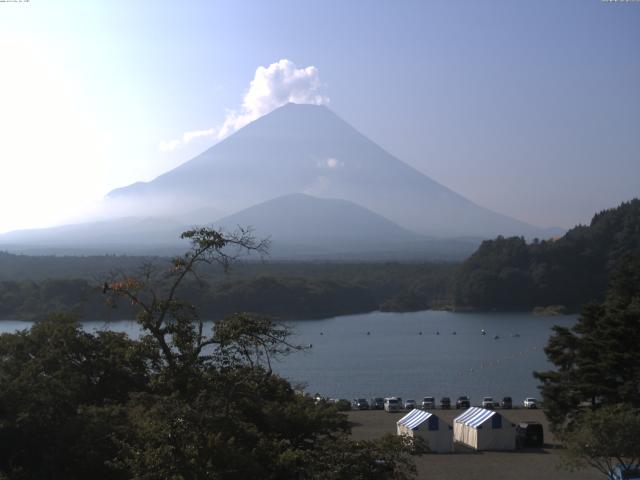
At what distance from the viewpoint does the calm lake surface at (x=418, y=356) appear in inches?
620

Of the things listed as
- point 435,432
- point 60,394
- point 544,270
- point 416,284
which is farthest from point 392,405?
point 416,284

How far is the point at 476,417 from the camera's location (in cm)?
927

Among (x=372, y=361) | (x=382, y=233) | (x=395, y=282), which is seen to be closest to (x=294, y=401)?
(x=372, y=361)

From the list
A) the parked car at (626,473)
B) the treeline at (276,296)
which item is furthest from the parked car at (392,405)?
the treeline at (276,296)

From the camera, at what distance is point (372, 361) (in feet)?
64.2

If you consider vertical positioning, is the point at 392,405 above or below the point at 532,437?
below

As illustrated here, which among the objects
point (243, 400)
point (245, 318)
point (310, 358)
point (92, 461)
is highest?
point (245, 318)

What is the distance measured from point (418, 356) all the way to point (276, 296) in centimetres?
1158

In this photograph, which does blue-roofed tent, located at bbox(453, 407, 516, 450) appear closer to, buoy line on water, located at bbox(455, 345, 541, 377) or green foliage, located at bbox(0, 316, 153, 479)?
green foliage, located at bbox(0, 316, 153, 479)

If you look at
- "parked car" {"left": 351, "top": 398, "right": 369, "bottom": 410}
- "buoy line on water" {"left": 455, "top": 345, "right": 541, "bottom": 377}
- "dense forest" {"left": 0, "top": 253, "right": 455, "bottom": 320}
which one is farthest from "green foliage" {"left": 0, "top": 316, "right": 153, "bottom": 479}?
"dense forest" {"left": 0, "top": 253, "right": 455, "bottom": 320}

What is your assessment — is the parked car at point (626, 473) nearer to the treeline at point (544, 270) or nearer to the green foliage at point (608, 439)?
the green foliage at point (608, 439)

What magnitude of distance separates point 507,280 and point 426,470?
27.3 meters

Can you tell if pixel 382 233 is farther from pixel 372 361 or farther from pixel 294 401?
pixel 294 401

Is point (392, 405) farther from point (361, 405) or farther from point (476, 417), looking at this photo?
point (476, 417)
